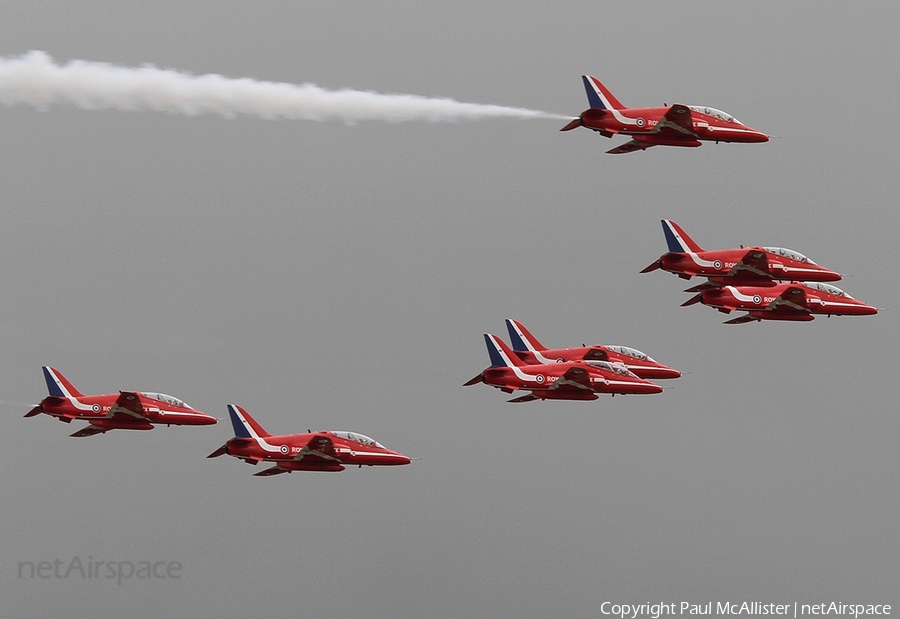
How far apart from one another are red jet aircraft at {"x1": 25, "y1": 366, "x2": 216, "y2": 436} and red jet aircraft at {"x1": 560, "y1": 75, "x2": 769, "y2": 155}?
2652 cm

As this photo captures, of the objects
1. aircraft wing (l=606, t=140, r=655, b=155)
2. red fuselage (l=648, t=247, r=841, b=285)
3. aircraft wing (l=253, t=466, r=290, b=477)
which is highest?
aircraft wing (l=606, t=140, r=655, b=155)

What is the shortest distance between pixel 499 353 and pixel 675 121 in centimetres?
1719

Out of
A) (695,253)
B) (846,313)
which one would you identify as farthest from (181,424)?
(846,313)

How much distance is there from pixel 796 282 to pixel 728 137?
34.5 ft

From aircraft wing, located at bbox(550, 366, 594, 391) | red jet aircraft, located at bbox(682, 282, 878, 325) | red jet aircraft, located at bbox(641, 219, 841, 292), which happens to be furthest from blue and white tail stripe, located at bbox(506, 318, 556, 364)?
red jet aircraft, located at bbox(641, 219, 841, 292)

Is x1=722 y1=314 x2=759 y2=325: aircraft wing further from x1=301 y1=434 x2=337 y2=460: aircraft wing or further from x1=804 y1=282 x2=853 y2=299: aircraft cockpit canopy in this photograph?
x1=301 y1=434 x2=337 y2=460: aircraft wing

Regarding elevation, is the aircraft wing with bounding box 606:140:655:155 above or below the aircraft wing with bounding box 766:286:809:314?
above

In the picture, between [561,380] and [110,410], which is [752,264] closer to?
[561,380]

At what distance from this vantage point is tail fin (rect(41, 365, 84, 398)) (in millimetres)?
106250

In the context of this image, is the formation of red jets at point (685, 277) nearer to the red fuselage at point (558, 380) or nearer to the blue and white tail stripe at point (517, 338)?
the red fuselage at point (558, 380)

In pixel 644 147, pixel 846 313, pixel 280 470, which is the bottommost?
pixel 280 470

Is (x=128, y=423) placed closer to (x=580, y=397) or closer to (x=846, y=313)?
(x=580, y=397)

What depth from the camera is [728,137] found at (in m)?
101

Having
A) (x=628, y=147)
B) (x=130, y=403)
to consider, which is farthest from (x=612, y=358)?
(x=130, y=403)
